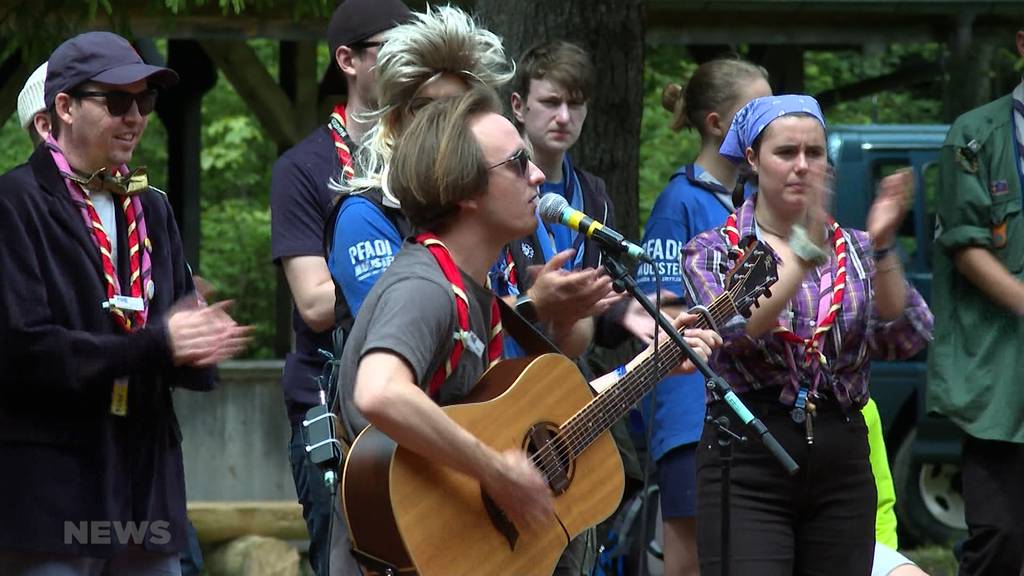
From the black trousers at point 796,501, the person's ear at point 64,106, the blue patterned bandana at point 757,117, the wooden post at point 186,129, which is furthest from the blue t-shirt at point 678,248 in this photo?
the wooden post at point 186,129

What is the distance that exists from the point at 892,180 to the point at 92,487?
218 centimetres

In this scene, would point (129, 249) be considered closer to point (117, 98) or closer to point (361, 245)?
point (117, 98)

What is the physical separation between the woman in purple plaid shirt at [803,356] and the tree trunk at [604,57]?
2011 millimetres

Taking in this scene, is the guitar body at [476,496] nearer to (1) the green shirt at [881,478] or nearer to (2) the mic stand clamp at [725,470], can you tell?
(2) the mic stand clamp at [725,470]

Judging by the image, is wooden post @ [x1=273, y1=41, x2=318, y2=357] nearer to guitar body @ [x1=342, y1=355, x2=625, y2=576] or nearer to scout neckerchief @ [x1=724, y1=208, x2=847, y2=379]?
Answer: scout neckerchief @ [x1=724, y1=208, x2=847, y2=379]

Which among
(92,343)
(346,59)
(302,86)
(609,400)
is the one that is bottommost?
(302,86)

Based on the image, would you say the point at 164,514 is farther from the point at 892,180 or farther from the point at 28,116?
the point at 892,180

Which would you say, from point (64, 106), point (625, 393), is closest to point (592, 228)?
point (625, 393)

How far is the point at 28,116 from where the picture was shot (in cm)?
480

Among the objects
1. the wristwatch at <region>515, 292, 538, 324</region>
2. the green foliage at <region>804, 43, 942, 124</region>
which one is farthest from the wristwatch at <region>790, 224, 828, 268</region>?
the green foliage at <region>804, 43, 942, 124</region>

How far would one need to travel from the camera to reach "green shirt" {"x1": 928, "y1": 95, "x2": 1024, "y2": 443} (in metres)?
5.89

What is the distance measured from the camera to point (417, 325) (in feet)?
12.2

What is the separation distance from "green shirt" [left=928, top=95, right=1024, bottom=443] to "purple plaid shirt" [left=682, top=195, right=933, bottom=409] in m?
1.23

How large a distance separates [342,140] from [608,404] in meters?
1.33
